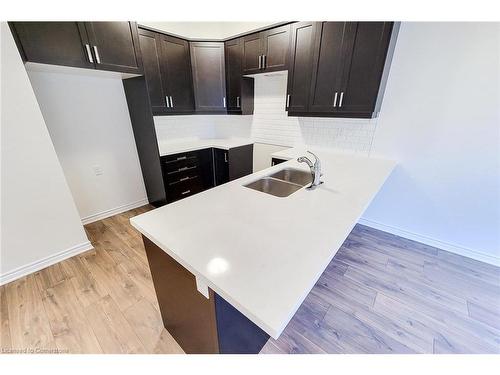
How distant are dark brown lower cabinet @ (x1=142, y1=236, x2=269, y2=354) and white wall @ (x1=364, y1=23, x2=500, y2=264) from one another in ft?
7.10

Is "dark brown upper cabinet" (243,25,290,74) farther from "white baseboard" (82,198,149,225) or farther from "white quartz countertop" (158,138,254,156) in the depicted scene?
"white baseboard" (82,198,149,225)

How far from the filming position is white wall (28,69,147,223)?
214 cm

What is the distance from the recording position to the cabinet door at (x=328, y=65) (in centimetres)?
184

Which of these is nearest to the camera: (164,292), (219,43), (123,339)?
(164,292)

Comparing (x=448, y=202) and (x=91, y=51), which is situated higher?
(x=91, y=51)

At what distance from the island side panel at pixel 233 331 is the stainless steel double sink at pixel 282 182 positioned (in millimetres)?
912

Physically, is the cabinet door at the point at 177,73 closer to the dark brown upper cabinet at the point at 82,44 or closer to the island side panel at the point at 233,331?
the dark brown upper cabinet at the point at 82,44

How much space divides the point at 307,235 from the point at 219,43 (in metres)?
2.95

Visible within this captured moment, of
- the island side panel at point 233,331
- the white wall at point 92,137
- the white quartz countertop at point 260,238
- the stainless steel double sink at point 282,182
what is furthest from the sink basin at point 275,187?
the white wall at point 92,137

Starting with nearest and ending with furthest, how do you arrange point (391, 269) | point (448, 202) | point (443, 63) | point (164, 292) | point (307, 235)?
point (307, 235), point (164, 292), point (443, 63), point (391, 269), point (448, 202)

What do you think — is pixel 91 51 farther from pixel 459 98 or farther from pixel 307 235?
pixel 459 98

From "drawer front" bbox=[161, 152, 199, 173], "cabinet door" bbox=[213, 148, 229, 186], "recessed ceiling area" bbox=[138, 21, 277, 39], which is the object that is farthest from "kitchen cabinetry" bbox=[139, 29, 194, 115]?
"cabinet door" bbox=[213, 148, 229, 186]

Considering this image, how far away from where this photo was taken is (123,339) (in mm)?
1299

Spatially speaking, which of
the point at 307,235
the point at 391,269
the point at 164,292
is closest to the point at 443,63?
the point at 391,269
